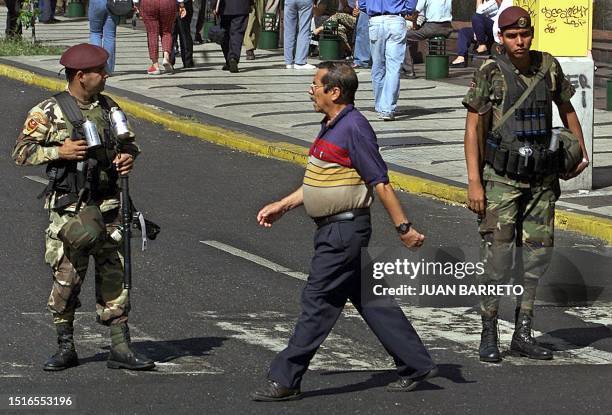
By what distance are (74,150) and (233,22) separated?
15.2 meters

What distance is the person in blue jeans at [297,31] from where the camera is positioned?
2331cm

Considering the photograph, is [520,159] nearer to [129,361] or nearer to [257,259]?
[129,361]

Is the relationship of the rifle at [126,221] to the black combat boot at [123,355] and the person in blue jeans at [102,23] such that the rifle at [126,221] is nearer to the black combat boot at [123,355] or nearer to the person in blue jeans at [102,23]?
the black combat boot at [123,355]

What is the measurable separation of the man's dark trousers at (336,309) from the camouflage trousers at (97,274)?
107cm

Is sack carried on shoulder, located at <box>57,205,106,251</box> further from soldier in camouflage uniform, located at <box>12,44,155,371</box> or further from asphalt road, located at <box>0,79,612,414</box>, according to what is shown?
asphalt road, located at <box>0,79,612,414</box>

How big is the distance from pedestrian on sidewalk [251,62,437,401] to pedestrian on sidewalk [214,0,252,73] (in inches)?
604

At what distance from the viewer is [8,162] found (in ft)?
50.8

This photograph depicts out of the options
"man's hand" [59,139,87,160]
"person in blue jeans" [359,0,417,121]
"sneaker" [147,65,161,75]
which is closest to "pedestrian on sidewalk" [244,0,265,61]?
"sneaker" [147,65,161,75]

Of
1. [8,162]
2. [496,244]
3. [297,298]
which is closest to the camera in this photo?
[496,244]

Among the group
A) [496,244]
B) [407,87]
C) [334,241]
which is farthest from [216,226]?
[407,87]

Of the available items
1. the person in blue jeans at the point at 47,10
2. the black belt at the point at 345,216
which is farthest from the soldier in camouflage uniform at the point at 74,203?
the person in blue jeans at the point at 47,10

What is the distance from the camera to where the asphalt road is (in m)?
7.70

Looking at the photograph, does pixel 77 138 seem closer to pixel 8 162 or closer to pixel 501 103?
pixel 501 103

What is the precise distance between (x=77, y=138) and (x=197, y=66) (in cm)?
1627
